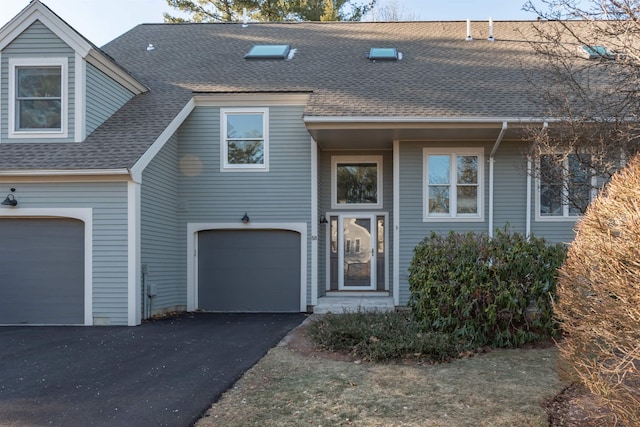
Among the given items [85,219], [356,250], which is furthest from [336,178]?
[85,219]

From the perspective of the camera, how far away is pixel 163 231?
10445mm

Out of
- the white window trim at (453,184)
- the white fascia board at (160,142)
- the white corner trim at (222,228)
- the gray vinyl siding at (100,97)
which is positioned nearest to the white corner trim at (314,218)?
the white corner trim at (222,228)

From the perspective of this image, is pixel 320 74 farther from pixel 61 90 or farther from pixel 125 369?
pixel 125 369

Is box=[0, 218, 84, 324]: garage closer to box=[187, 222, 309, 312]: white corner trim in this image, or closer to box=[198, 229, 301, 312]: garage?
box=[187, 222, 309, 312]: white corner trim

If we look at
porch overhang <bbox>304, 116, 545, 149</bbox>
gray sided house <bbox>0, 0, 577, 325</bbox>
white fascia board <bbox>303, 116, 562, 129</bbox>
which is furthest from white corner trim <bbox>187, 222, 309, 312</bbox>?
white fascia board <bbox>303, 116, 562, 129</bbox>

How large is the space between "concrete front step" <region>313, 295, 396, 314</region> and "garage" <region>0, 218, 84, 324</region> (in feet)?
14.9

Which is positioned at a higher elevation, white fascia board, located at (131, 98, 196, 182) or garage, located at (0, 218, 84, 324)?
white fascia board, located at (131, 98, 196, 182)

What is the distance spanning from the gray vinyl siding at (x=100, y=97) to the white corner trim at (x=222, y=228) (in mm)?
2787

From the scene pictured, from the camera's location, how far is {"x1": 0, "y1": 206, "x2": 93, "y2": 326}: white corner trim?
30.0 feet

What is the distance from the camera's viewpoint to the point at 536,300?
6859 mm

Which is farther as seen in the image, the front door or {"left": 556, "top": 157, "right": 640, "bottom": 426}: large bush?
the front door

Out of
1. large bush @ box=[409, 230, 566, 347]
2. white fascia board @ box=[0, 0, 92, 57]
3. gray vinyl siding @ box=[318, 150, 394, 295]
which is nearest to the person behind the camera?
large bush @ box=[409, 230, 566, 347]

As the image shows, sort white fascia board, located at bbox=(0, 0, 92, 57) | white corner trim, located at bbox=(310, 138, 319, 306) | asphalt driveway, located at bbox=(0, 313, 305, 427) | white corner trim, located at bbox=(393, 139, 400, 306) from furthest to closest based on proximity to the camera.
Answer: white corner trim, located at bbox=(310, 138, 319, 306), white corner trim, located at bbox=(393, 139, 400, 306), white fascia board, located at bbox=(0, 0, 92, 57), asphalt driveway, located at bbox=(0, 313, 305, 427)

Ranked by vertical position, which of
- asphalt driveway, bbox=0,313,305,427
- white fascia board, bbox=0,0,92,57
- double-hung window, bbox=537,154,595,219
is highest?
white fascia board, bbox=0,0,92,57
